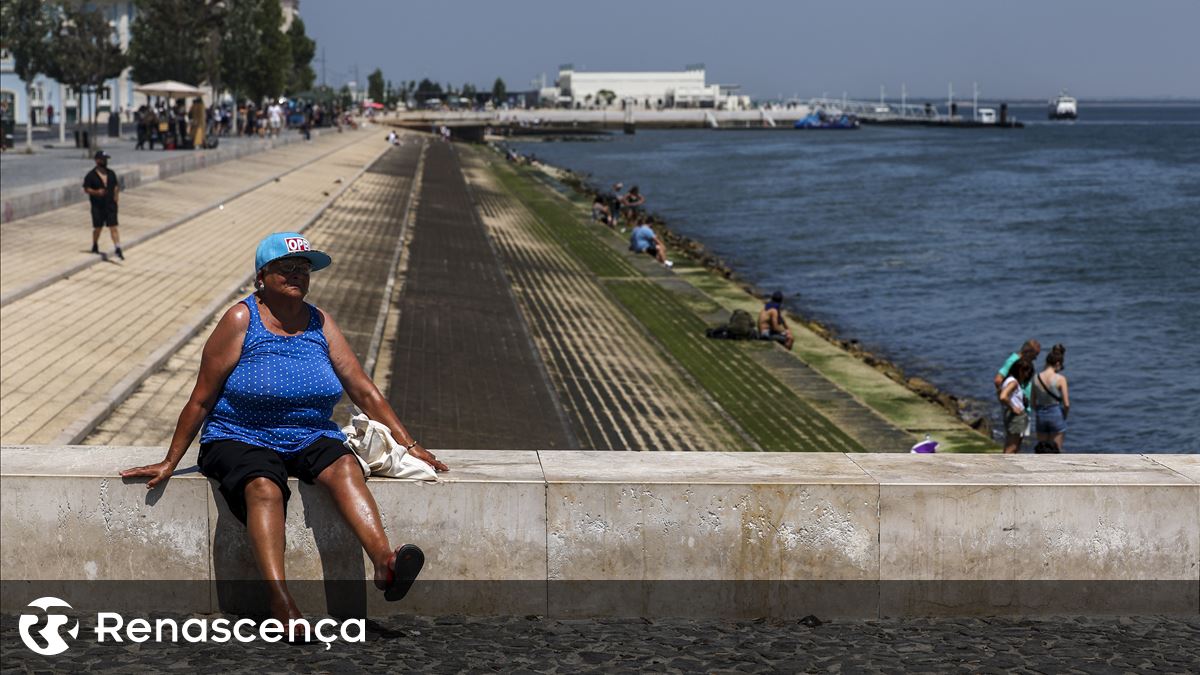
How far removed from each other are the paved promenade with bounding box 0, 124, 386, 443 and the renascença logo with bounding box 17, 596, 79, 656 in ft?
19.1

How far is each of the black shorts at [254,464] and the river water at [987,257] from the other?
18330 millimetres

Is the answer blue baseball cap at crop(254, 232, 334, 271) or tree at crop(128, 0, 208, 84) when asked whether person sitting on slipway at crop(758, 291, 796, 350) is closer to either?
blue baseball cap at crop(254, 232, 334, 271)

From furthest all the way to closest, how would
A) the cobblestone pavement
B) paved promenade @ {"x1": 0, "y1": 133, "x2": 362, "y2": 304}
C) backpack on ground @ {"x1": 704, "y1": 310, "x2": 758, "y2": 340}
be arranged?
backpack on ground @ {"x1": 704, "y1": 310, "x2": 758, "y2": 340} < paved promenade @ {"x1": 0, "y1": 133, "x2": 362, "y2": 304} < the cobblestone pavement

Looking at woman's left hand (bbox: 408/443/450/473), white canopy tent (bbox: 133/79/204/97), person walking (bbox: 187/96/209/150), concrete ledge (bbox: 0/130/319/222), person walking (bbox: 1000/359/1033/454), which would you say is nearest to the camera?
woman's left hand (bbox: 408/443/450/473)

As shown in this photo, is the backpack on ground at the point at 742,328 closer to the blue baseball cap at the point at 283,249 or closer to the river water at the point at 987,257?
the river water at the point at 987,257

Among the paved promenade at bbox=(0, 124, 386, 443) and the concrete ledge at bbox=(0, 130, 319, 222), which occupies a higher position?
the concrete ledge at bbox=(0, 130, 319, 222)

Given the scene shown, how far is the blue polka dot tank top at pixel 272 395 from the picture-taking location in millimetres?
6465

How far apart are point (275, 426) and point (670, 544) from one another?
1724mm

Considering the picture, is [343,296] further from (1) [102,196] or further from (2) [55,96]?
(2) [55,96]

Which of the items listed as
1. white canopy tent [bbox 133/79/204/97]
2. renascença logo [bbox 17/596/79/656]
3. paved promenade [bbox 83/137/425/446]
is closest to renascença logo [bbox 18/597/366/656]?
renascença logo [bbox 17/596/79/656]

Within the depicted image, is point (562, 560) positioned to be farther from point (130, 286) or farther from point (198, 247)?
point (198, 247)

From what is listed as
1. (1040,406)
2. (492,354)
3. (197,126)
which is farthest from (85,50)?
(1040,406)

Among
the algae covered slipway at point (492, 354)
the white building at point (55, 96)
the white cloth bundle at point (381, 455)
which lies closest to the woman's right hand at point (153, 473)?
the white cloth bundle at point (381, 455)

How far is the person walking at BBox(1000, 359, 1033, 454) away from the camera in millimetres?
16281
